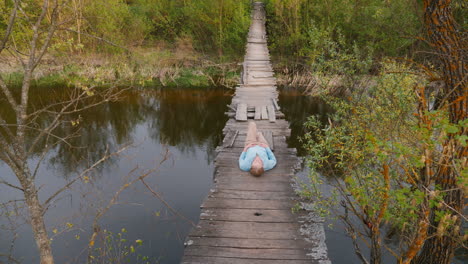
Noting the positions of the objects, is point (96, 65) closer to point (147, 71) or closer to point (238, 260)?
point (147, 71)

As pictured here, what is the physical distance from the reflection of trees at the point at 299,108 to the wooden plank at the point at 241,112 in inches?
110

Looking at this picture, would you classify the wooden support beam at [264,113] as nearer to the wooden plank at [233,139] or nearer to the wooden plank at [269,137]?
the wooden plank at [269,137]

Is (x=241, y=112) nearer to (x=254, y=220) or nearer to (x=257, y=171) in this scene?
(x=257, y=171)

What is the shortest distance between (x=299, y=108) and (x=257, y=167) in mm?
7944

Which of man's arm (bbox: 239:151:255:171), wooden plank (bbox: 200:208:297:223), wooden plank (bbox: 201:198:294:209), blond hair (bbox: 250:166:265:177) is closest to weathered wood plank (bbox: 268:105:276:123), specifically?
man's arm (bbox: 239:151:255:171)

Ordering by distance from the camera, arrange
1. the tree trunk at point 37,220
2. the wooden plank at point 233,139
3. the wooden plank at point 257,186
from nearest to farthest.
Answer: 1. the tree trunk at point 37,220
2. the wooden plank at point 257,186
3. the wooden plank at point 233,139

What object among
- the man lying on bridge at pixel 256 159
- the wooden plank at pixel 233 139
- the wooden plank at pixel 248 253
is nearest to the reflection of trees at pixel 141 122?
the wooden plank at pixel 233 139

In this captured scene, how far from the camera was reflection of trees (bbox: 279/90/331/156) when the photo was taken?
12242 millimetres

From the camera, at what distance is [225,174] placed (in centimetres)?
627

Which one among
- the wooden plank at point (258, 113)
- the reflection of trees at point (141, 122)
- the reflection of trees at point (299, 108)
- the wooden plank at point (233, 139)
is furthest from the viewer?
the reflection of trees at point (299, 108)

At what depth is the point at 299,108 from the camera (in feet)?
44.0

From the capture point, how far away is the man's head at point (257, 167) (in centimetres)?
598

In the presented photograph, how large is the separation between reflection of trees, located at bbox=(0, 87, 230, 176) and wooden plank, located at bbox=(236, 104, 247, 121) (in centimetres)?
184

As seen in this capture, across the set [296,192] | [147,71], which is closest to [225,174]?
[296,192]
